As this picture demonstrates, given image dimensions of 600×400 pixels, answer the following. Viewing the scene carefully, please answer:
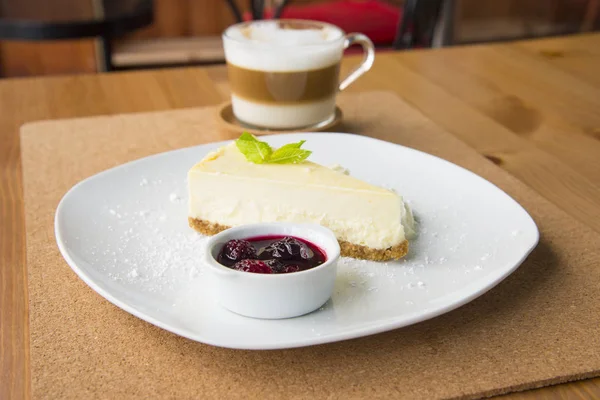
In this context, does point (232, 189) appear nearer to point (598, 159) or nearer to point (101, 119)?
point (101, 119)

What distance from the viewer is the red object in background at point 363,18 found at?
10.6 ft

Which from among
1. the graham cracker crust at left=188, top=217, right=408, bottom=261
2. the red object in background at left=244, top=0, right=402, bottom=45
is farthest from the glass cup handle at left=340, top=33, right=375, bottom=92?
the red object in background at left=244, top=0, right=402, bottom=45

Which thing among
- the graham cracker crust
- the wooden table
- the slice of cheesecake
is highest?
the slice of cheesecake

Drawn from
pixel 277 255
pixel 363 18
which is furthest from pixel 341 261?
pixel 363 18

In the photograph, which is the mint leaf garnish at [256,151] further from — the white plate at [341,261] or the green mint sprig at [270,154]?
the white plate at [341,261]

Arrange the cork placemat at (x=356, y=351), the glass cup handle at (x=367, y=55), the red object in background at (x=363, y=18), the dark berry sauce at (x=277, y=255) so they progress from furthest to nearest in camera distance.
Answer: the red object in background at (x=363, y=18) < the glass cup handle at (x=367, y=55) < the dark berry sauce at (x=277, y=255) < the cork placemat at (x=356, y=351)

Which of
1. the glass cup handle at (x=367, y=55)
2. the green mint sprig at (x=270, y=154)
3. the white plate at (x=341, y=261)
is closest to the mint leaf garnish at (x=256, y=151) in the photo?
the green mint sprig at (x=270, y=154)

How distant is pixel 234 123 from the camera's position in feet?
5.04

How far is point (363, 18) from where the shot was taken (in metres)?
3.26

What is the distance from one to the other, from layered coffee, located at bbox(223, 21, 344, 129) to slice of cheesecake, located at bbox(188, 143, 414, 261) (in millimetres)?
347

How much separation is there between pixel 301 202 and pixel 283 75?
444 mm

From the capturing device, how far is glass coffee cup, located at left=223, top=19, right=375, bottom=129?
1.44 metres

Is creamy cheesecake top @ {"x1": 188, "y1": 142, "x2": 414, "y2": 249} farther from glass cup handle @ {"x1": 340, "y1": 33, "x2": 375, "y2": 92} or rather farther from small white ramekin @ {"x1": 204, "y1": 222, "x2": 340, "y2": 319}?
glass cup handle @ {"x1": 340, "y1": 33, "x2": 375, "y2": 92}

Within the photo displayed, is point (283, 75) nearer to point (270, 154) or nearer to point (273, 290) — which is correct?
point (270, 154)
